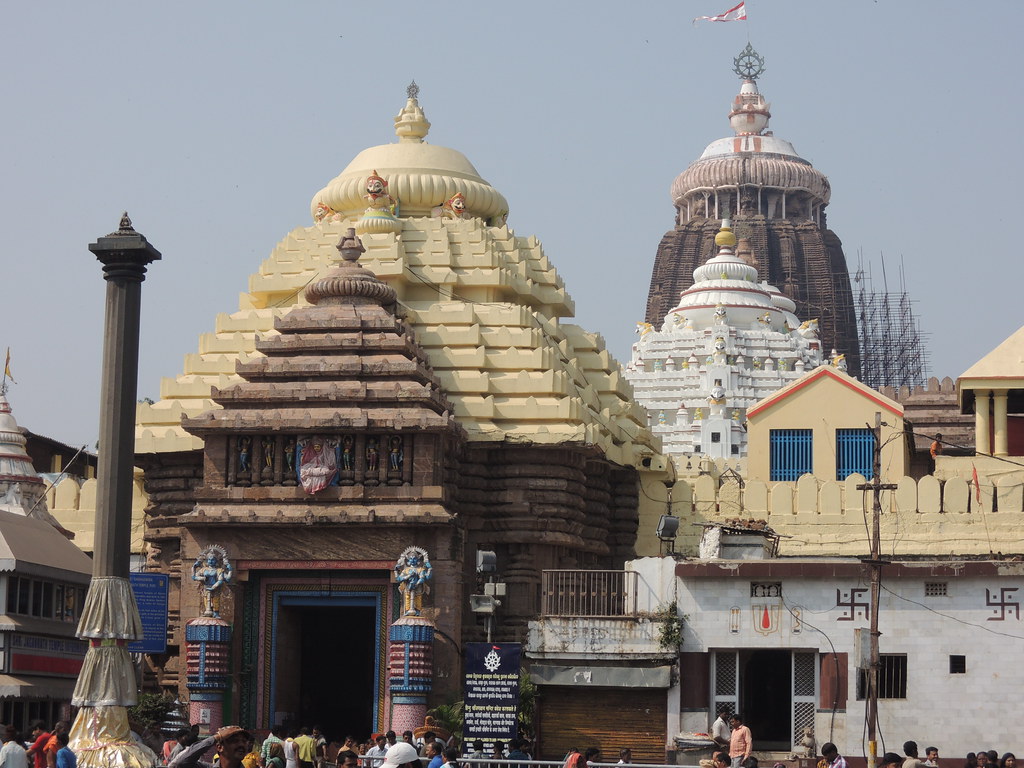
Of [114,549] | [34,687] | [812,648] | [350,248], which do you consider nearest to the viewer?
[114,549]

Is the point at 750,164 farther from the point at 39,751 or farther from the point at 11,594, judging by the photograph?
the point at 39,751

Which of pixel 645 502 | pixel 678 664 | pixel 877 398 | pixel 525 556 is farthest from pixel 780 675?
pixel 877 398

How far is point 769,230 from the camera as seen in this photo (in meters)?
116

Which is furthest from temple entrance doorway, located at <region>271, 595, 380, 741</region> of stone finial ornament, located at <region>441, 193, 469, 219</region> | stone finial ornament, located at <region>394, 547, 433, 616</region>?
stone finial ornament, located at <region>441, 193, 469, 219</region>

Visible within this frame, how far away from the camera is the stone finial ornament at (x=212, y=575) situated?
130 feet

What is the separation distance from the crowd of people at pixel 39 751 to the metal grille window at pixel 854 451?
2327 cm

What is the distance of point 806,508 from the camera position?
149 feet

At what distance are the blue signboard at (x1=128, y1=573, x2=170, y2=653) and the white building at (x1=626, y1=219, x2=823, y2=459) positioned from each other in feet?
148

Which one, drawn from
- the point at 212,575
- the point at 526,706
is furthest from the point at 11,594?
the point at 526,706

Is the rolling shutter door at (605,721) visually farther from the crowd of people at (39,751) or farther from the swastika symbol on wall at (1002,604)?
the crowd of people at (39,751)

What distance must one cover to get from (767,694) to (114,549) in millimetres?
12215

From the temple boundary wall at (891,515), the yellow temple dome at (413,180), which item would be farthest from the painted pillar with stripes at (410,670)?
the yellow temple dome at (413,180)

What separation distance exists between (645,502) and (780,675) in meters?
10.8

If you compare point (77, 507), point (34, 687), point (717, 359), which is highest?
point (717, 359)
